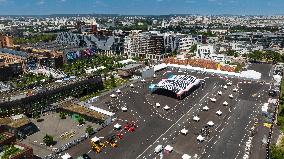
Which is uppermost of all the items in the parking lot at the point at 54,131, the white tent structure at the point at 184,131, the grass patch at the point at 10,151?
the grass patch at the point at 10,151

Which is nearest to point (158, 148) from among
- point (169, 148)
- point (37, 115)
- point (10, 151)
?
point (169, 148)

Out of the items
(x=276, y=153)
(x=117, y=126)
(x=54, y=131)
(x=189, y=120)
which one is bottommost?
(x=54, y=131)

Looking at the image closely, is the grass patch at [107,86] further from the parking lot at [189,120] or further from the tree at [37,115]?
the tree at [37,115]

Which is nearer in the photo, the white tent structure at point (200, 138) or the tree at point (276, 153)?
the tree at point (276, 153)

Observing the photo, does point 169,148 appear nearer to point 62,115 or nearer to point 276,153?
point 276,153

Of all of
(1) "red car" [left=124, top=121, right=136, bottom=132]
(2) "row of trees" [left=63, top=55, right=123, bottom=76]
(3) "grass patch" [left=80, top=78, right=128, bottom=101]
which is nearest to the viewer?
(1) "red car" [left=124, top=121, right=136, bottom=132]

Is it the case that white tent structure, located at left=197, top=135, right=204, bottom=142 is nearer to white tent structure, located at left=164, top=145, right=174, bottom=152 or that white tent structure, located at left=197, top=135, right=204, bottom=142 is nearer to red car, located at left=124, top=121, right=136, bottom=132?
white tent structure, located at left=164, top=145, right=174, bottom=152

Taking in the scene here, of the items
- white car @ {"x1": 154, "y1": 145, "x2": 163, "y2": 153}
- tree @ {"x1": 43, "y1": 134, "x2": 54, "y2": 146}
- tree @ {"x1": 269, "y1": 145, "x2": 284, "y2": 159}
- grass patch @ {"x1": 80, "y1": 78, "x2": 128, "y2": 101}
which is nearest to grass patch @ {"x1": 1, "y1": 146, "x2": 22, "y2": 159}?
tree @ {"x1": 43, "y1": 134, "x2": 54, "y2": 146}

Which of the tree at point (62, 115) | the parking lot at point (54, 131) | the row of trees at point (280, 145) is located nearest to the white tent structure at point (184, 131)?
the row of trees at point (280, 145)

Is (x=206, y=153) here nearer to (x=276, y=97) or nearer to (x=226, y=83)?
(x=276, y=97)
